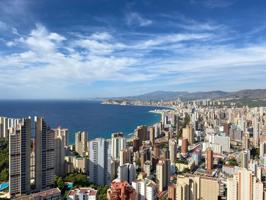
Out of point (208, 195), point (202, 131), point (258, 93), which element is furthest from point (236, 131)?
point (258, 93)

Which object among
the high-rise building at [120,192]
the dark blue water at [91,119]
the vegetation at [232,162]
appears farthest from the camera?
the dark blue water at [91,119]

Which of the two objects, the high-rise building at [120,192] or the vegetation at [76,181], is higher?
the high-rise building at [120,192]

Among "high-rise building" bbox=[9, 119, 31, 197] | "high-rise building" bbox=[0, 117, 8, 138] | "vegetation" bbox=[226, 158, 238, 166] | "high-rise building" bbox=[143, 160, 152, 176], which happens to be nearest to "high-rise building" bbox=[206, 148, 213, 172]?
"vegetation" bbox=[226, 158, 238, 166]

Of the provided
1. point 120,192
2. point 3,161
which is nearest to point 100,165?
point 3,161

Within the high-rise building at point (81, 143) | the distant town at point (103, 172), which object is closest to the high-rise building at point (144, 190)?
the distant town at point (103, 172)

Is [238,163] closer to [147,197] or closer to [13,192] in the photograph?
[147,197]

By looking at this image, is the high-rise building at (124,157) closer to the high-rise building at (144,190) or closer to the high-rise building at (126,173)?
the high-rise building at (126,173)

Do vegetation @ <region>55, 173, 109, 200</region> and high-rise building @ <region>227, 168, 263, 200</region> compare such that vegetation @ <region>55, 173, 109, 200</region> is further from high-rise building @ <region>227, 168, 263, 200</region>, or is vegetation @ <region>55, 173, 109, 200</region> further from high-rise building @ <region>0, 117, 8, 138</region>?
high-rise building @ <region>0, 117, 8, 138</region>
